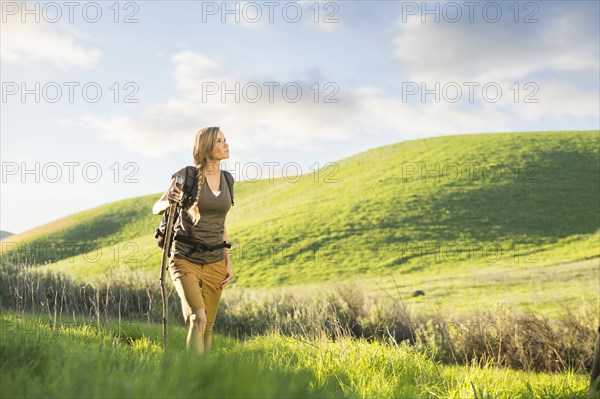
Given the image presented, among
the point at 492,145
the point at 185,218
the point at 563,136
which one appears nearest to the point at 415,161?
the point at 492,145

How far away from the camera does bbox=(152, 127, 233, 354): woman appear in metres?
6.39

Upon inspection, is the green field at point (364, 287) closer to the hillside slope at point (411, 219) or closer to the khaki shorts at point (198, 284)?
the hillside slope at point (411, 219)

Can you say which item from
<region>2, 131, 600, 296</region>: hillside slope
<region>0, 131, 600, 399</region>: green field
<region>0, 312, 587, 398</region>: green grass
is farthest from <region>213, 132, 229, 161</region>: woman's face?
<region>2, 131, 600, 296</region>: hillside slope

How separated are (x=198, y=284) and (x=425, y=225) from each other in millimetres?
39697

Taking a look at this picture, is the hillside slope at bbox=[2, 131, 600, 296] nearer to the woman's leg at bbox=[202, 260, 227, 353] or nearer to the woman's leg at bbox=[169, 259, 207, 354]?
the woman's leg at bbox=[202, 260, 227, 353]

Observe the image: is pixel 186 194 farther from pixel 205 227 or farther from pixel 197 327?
pixel 197 327

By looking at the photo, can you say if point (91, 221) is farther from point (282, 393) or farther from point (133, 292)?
point (282, 393)

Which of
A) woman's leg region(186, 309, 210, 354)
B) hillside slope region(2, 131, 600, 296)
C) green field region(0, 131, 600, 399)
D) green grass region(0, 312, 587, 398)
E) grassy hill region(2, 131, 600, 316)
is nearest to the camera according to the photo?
green grass region(0, 312, 587, 398)

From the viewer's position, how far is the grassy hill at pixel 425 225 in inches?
1347

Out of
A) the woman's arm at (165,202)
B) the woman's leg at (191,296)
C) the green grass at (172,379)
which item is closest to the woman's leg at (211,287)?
the woman's leg at (191,296)

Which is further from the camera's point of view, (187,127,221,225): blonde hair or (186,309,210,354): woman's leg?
(187,127,221,225): blonde hair

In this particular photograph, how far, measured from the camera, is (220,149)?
6.60 m

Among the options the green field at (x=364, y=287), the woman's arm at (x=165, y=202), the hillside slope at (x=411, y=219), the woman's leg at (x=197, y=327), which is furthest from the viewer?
the hillside slope at (x=411, y=219)

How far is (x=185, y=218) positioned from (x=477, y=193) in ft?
160
